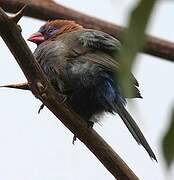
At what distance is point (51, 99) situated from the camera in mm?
2221

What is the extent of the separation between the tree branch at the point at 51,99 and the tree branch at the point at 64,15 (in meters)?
0.49

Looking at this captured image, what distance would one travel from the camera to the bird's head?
4805 millimetres

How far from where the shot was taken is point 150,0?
523mm

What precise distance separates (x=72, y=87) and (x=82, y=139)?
1337 millimetres

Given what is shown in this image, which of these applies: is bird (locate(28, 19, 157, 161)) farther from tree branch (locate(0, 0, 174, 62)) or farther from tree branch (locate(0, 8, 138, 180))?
tree branch (locate(0, 8, 138, 180))

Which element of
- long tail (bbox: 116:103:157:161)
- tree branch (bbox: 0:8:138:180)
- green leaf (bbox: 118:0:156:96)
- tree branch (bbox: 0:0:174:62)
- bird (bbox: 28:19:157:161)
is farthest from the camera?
bird (bbox: 28:19:157:161)

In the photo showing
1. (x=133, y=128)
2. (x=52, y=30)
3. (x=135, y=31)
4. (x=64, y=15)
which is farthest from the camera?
(x=52, y=30)

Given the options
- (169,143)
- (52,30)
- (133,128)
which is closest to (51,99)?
(133,128)

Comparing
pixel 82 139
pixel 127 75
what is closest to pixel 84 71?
pixel 82 139

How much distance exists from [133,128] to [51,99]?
123 centimetres

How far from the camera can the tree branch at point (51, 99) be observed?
1.62 m

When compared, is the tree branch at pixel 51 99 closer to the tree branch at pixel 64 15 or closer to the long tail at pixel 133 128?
the tree branch at pixel 64 15

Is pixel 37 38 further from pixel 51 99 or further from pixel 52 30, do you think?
pixel 51 99

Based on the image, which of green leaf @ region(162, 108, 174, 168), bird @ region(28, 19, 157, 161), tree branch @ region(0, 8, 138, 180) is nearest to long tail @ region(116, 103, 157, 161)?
bird @ region(28, 19, 157, 161)
